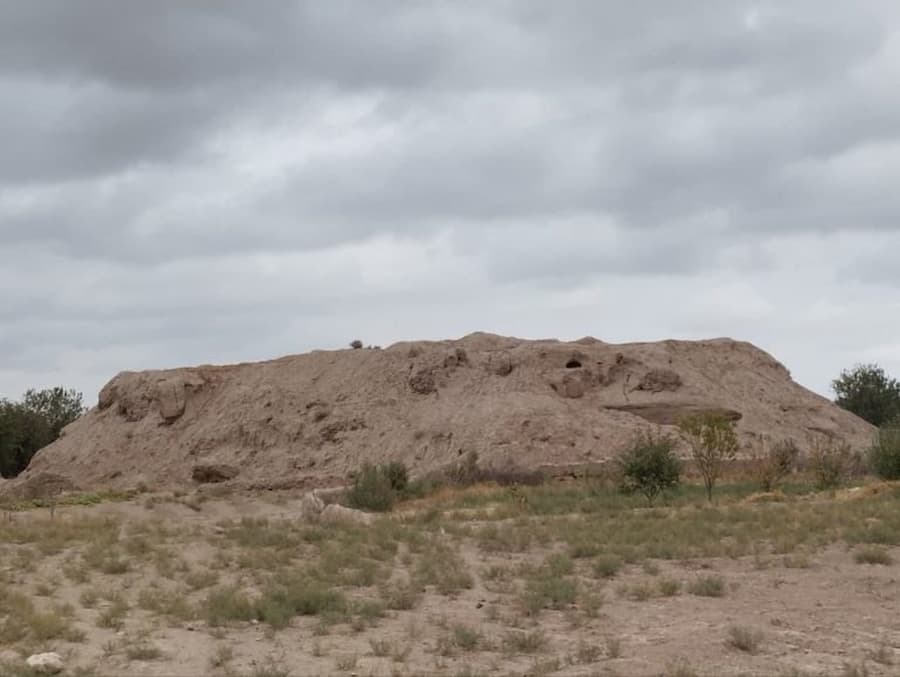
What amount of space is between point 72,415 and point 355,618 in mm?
56158

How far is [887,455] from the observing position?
2780 cm

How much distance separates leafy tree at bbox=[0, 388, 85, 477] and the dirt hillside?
6.95 meters

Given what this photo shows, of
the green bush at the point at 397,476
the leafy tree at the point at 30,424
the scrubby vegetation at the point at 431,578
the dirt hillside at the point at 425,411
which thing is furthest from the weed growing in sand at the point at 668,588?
the leafy tree at the point at 30,424

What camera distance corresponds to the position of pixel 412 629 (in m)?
10.5

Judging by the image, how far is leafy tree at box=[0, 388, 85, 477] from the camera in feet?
174

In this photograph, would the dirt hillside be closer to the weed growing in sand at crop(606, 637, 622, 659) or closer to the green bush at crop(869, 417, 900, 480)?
the green bush at crop(869, 417, 900, 480)

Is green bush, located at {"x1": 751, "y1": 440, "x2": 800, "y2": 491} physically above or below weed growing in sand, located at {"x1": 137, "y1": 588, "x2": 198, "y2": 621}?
above

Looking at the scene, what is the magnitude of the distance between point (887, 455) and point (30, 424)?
4183 centimetres

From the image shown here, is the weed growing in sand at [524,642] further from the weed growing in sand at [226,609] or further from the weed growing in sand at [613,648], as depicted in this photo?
the weed growing in sand at [226,609]

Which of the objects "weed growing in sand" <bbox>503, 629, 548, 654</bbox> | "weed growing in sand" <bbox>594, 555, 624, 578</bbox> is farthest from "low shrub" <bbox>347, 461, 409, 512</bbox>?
"weed growing in sand" <bbox>503, 629, 548, 654</bbox>

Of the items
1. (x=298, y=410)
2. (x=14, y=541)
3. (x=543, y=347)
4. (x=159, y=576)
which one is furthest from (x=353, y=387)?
(x=159, y=576)

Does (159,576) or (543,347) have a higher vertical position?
(543,347)

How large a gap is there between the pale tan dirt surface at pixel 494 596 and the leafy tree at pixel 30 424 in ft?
117

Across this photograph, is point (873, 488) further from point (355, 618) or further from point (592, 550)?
point (355, 618)
